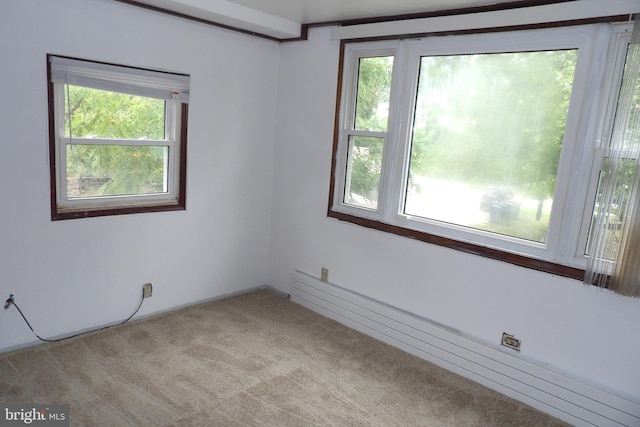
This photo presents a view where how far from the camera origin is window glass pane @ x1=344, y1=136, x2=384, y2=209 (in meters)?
3.63

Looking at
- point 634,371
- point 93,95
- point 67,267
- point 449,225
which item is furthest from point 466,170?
point 67,267

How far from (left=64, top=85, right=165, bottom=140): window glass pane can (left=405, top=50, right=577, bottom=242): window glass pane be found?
6.66 ft

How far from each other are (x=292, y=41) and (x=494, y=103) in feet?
6.43

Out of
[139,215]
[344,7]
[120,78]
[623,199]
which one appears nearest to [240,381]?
[139,215]

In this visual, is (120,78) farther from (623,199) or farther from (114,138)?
(623,199)

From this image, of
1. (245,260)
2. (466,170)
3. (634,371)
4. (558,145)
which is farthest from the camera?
(245,260)

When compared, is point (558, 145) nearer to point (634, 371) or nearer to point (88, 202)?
point (634, 371)

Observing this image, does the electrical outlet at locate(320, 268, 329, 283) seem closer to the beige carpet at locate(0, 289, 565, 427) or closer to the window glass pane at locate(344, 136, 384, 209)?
the beige carpet at locate(0, 289, 565, 427)

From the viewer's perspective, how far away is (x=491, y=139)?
A: 9.81 ft

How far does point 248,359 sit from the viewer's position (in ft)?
10.3

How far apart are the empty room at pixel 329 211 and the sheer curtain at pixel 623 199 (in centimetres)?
1

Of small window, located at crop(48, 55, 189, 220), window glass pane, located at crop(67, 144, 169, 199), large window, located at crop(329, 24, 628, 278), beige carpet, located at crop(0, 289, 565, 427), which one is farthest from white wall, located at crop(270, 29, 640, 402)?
window glass pane, located at crop(67, 144, 169, 199)

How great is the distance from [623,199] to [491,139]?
2.85ft

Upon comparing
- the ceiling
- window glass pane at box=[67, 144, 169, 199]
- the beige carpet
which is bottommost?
the beige carpet
